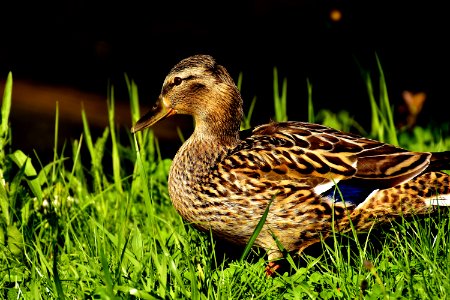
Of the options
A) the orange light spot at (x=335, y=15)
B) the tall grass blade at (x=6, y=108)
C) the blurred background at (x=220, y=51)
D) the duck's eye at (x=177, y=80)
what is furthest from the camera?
the blurred background at (x=220, y=51)

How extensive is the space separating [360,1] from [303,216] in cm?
301

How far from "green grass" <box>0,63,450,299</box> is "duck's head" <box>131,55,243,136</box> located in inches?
16.6

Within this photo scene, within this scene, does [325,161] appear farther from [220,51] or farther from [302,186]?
[220,51]

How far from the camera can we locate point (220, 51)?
31.9 ft

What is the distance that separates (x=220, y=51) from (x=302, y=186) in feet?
19.0

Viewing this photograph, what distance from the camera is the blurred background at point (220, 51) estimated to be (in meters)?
6.58

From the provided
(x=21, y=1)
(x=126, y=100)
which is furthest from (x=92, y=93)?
(x=21, y=1)

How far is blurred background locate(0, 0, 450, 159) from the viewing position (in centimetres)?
658

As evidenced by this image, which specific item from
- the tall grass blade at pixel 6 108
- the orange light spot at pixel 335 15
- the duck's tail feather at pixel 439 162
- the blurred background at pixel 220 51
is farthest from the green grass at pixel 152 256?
the orange light spot at pixel 335 15

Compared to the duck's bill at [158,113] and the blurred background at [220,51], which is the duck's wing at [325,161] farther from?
the blurred background at [220,51]

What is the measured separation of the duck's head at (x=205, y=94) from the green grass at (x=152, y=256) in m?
0.42

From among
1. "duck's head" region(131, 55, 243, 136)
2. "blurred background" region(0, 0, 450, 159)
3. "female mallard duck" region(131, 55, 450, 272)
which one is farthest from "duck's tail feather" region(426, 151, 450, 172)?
"blurred background" region(0, 0, 450, 159)

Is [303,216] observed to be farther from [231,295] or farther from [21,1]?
[21,1]

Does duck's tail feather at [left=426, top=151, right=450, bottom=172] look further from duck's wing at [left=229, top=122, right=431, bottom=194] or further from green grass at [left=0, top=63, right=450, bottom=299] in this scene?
green grass at [left=0, top=63, right=450, bottom=299]
